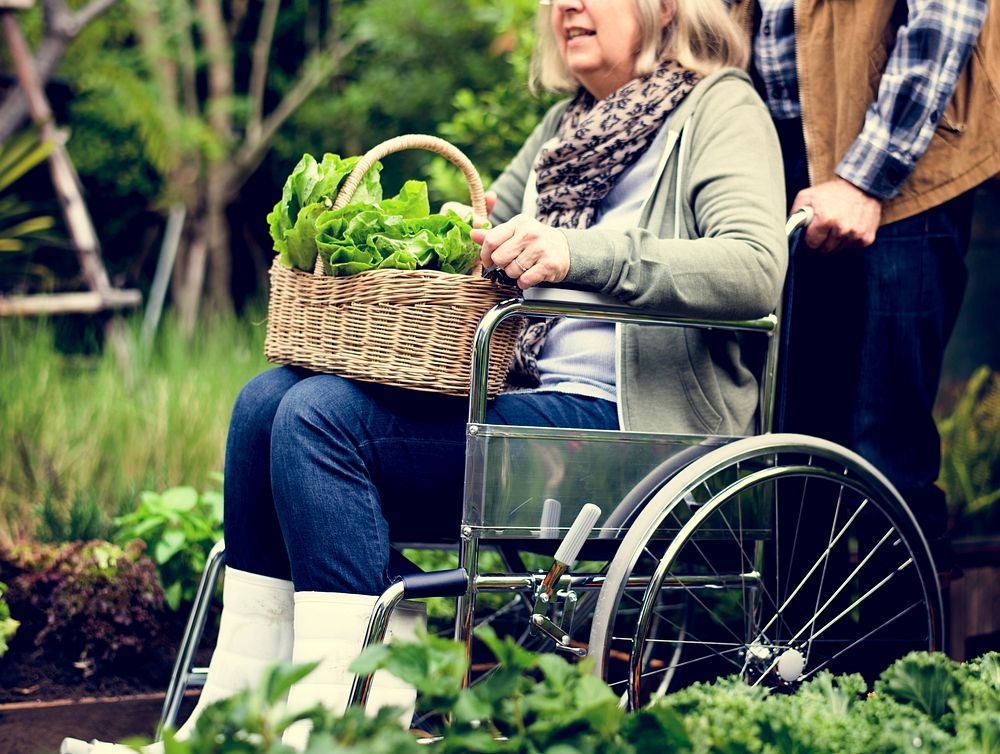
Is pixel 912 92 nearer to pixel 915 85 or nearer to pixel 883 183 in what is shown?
pixel 915 85

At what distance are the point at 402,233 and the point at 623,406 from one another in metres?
0.48

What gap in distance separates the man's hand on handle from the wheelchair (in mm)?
50

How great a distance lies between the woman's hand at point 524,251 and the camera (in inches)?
71.1

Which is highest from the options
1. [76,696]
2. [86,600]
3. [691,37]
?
[691,37]

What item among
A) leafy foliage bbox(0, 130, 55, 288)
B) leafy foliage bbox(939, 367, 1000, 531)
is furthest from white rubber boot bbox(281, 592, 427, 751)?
leafy foliage bbox(0, 130, 55, 288)

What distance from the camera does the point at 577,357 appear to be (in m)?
2.16

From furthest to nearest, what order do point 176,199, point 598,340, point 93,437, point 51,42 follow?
point 176,199 → point 51,42 → point 93,437 → point 598,340

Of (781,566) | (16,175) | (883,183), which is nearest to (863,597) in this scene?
(781,566)

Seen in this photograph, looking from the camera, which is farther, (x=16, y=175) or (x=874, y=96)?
(x=16, y=175)

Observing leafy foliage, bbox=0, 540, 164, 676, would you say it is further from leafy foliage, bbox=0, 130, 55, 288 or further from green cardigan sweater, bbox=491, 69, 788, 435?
leafy foliage, bbox=0, 130, 55, 288

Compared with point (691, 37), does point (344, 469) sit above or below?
below

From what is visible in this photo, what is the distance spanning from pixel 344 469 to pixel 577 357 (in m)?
0.52

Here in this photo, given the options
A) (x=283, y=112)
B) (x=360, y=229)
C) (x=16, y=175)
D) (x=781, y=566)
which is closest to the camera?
(x=360, y=229)

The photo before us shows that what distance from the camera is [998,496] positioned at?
3615mm
